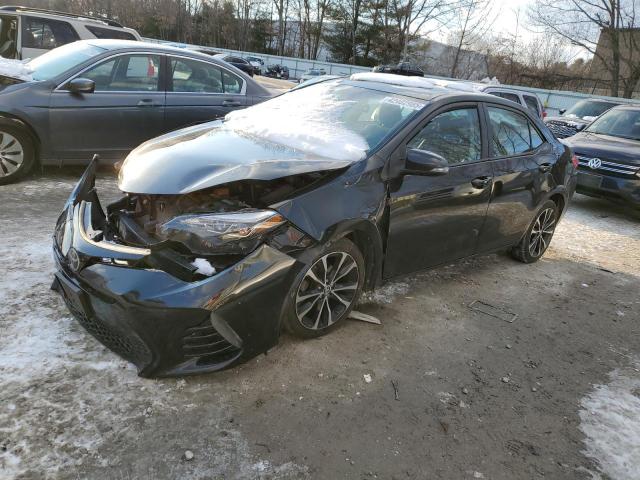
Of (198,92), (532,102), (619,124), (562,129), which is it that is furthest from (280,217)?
(562,129)

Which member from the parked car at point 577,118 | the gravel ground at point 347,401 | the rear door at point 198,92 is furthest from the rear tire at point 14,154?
the parked car at point 577,118

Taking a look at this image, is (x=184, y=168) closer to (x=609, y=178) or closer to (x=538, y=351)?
(x=538, y=351)

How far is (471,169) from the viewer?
4.02 metres

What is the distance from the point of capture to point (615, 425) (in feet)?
9.70

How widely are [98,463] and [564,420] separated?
2481mm

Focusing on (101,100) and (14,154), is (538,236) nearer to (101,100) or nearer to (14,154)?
(101,100)

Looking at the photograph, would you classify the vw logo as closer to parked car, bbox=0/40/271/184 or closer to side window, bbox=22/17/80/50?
parked car, bbox=0/40/271/184

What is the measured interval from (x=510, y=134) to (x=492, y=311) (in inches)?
63.3

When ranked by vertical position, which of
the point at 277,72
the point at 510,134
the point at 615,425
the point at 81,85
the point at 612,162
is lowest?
the point at 615,425

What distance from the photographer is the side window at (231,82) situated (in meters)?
6.94

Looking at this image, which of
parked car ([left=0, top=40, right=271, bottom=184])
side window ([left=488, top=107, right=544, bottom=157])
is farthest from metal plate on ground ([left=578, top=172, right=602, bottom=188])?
parked car ([left=0, top=40, right=271, bottom=184])

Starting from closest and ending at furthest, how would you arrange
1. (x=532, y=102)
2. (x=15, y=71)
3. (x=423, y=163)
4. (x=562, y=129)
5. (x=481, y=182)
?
(x=423, y=163) → (x=481, y=182) → (x=15, y=71) → (x=532, y=102) → (x=562, y=129)

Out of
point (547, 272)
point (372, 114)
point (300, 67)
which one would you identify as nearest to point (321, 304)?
point (372, 114)

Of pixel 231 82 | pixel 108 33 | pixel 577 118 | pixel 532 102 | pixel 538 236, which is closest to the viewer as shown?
pixel 538 236
